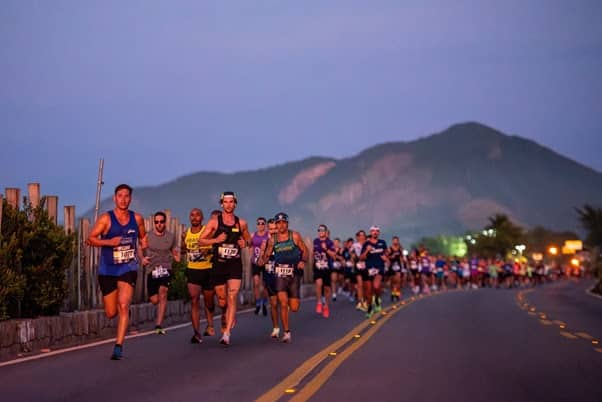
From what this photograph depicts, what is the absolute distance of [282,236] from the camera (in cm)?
1756

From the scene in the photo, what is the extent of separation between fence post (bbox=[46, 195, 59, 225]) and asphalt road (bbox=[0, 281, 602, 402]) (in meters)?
2.29

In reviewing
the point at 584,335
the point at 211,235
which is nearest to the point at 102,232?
the point at 211,235

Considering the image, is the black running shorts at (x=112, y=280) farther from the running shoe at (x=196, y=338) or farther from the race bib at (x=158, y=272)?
the race bib at (x=158, y=272)

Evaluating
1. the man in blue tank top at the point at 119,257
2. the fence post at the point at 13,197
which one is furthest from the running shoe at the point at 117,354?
the fence post at the point at 13,197

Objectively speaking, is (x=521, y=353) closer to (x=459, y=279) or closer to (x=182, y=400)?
(x=182, y=400)

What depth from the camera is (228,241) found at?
54.2ft

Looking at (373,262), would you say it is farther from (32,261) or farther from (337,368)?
(337,368)

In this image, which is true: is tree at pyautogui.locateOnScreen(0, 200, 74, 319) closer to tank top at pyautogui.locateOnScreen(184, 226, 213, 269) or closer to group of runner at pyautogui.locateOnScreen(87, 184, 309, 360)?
group of runner at pyautogui.locateOnScreen(87, 184, 309, 360)

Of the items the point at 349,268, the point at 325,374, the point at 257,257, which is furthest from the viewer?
the point at 349,268

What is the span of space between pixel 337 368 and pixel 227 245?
4.16 meters

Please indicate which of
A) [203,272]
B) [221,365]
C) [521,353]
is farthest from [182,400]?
[203,272]

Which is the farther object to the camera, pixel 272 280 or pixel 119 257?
pixel 272 280

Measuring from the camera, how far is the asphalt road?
34.7ft

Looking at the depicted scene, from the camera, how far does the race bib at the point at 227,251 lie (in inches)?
651
